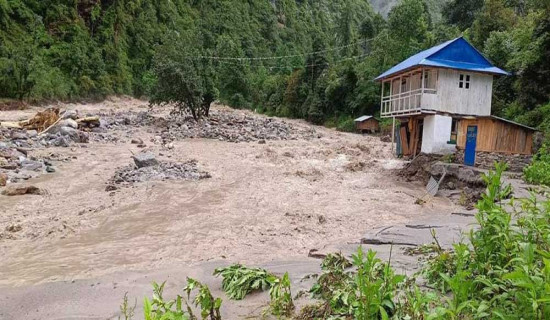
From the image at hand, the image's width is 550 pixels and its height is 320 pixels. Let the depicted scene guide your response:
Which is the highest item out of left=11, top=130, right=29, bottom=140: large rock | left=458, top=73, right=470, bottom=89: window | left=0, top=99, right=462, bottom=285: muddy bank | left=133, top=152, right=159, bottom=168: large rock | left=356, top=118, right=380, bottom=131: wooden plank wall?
left=458, top=73, right=470, bottom=89: window

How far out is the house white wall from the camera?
16812mm

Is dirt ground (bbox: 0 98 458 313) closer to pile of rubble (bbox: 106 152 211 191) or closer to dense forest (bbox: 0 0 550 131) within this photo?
pile of rubble (bbox: 106 152 211 191)

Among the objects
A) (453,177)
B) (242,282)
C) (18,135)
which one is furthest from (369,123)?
(242,282)

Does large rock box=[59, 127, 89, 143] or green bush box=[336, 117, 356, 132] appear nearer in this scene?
large rock box=[59, 127, 89, 143]

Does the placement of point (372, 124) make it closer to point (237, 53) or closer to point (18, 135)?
point (237, 53)

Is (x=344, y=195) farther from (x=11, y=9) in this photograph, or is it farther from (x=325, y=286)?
(x=11, y=9)

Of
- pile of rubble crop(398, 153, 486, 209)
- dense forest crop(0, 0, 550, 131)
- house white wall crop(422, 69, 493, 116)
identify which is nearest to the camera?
pile of rubble crop(398, 153, 486, 209)

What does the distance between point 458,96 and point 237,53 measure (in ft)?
145

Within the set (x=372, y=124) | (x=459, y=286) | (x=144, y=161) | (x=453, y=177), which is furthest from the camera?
(x=372, y=124)

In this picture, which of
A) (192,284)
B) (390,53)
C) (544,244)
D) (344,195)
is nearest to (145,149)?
(344,195)

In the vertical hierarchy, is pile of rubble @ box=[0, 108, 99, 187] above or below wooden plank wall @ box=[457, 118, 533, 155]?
below

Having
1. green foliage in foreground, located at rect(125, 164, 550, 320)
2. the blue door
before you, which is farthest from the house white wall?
green foliage in foreground, located at rect(125, 164, 550, 320)

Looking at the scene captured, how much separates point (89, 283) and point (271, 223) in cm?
448

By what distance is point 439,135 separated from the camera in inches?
660
